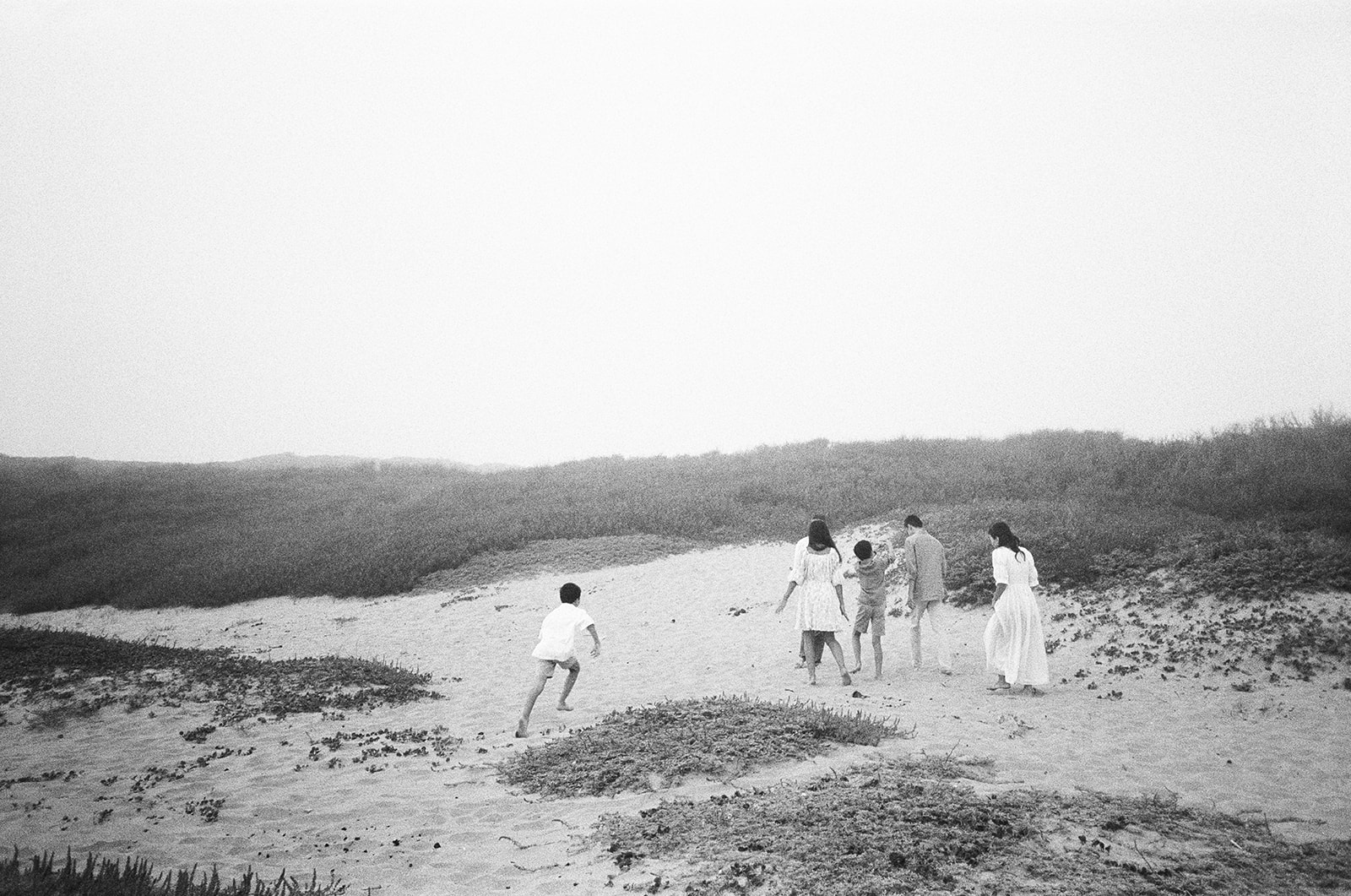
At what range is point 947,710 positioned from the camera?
9.98 m

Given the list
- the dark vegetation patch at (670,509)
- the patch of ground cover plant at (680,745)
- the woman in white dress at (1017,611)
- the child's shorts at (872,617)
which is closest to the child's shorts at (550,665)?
the patch of ground cover plant at (680,745)

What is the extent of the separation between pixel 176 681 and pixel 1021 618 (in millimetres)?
13190

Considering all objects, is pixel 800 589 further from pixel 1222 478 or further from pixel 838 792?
pixel 1222 478

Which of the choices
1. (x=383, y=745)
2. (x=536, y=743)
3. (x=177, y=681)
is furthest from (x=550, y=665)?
(x=177, y=681)

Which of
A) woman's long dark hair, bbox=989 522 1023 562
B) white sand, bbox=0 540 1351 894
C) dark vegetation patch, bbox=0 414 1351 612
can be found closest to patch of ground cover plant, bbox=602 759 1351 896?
white sand, bbox=0 540 1351 894

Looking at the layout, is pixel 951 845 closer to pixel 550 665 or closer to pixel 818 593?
pixel 550 665

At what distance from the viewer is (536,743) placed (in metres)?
9.11

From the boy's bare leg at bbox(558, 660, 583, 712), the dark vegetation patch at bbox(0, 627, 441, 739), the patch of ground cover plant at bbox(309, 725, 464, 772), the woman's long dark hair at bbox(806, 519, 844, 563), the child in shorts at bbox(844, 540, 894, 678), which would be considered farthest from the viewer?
the child in shorts at bbox(844, 540, 894, 678)

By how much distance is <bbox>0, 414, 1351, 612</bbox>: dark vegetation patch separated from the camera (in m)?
17.6

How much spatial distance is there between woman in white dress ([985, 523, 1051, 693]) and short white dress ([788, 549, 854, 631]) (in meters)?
2.32

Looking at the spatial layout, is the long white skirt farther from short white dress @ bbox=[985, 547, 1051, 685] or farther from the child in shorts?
the child in shorts

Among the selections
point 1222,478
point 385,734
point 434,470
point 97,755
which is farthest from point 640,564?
point 434,470

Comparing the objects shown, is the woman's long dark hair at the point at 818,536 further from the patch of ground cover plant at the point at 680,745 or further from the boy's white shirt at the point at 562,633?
the boy's white shirt at the point at 562,633

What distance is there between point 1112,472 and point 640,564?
14951 mm
